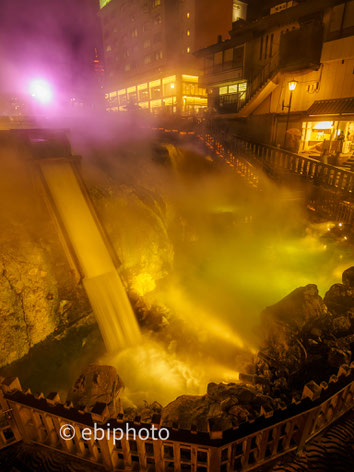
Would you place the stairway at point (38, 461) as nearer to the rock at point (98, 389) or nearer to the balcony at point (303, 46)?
the rock at point (98, 389)

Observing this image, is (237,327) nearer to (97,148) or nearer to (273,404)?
(273,404)

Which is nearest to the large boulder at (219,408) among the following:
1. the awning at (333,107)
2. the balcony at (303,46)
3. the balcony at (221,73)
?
the awning at (333,107)

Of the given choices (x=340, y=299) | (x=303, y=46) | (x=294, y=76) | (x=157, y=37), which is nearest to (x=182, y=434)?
(x=340, y=299)

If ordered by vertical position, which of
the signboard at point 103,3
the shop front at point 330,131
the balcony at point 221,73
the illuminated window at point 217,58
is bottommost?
the shop front at point 330,131

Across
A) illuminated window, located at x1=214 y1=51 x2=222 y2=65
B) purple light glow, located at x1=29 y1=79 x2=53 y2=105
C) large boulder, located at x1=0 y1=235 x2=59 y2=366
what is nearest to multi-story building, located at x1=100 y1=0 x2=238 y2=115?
illuminated window, located at x1=214 y1=51 x2=222 y2=65

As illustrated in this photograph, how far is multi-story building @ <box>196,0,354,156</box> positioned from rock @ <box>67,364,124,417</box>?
56.7ft

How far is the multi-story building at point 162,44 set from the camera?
3369cm

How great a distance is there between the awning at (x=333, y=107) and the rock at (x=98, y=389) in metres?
18.2

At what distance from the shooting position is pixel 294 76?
746 inches

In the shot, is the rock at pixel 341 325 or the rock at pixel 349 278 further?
the rock at pixel 349 278

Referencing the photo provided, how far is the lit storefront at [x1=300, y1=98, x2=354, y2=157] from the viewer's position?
1589 cm

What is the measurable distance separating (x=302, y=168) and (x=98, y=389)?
44.5 ft

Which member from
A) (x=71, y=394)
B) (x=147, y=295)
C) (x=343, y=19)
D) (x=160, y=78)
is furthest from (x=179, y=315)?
(x=160, y=78)

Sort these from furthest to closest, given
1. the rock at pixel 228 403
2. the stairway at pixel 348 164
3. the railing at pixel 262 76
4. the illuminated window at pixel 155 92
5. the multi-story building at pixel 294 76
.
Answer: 1. the illuminated window at pixel 155 92
2. the railing at pixel 262 76
3. the multi-story building at pixel 294 76
4. the stairway at pixel 348 164
5. the rock at pixel 228 403
